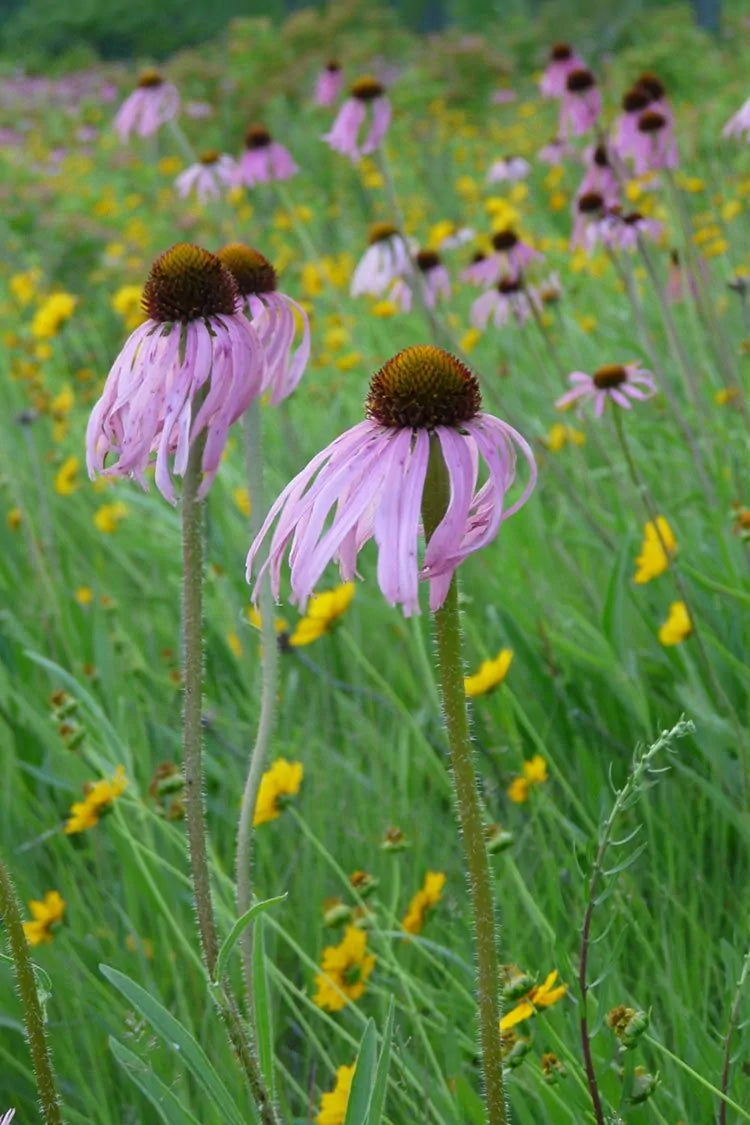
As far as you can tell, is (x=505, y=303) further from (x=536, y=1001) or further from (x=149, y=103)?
(x=536, y=1001)

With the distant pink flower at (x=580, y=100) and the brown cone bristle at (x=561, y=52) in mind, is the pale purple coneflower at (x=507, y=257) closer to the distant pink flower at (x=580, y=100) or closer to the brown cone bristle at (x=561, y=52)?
the distant pink flower at (x=580, y=100)

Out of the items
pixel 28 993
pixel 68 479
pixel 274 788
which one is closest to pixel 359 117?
pixel 68 479

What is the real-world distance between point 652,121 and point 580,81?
29 centimetres

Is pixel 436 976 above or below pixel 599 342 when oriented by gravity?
below

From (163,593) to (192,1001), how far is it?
36.5 inches

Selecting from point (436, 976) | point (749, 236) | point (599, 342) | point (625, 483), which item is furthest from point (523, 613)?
point (749, 236)

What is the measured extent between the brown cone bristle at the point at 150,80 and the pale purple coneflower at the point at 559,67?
87 centimetres

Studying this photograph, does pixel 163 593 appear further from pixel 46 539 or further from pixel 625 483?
pixel 625 483

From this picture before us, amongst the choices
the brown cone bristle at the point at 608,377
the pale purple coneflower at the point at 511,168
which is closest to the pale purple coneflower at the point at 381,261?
the brown cone bristle at the point at 608,377

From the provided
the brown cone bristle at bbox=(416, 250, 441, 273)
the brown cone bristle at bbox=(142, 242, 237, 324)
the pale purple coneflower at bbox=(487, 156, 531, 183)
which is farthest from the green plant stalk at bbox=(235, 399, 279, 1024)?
the pale purple coneflower at bbox=(487, 156, 531, 183)

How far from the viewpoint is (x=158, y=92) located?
109 inches

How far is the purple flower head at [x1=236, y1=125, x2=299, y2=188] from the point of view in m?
2.70

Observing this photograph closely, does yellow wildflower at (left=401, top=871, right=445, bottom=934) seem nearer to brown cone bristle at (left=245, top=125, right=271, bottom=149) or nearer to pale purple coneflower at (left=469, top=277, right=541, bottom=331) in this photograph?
pale purple coneflower at (left=469, top=277, right=541, bottom=331)

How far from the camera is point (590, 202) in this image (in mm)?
2260
